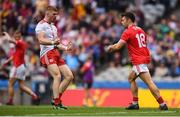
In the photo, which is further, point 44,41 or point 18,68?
point 18,68

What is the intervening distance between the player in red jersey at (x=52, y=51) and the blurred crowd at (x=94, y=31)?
12368 millimetres

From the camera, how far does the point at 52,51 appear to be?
19797mm

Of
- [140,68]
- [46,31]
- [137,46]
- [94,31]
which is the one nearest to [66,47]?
[46,31]

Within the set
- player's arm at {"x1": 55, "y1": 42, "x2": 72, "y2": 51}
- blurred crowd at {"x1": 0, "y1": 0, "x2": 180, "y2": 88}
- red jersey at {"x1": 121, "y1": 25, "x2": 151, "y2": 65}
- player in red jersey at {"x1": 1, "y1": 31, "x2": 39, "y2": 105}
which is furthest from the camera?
blurred crowd at {"x1": 0, "y1": 0, "x2": 180, "y2": 88}

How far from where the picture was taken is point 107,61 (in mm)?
34812

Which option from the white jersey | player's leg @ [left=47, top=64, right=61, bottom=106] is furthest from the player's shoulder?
player's leg @ [left=47, top=64, right=61, bottom=106]

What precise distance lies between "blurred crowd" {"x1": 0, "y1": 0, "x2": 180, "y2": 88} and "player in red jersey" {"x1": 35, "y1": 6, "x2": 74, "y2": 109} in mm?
12368

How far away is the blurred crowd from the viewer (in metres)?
32.8

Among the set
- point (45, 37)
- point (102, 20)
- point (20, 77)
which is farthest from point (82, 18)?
point (45, 37)

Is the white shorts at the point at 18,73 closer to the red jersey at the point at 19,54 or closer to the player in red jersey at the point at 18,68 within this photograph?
the player in red jersey at the point at 18,68

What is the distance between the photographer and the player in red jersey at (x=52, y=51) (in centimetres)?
1953

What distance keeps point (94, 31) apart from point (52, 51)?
1587 cm

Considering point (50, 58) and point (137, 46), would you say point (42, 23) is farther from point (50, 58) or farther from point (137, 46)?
point (137, 46)

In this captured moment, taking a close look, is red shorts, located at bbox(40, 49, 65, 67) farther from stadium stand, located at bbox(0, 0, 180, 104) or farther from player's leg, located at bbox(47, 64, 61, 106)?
stadium stand, located at bbox(0, 0, 180, 104)
